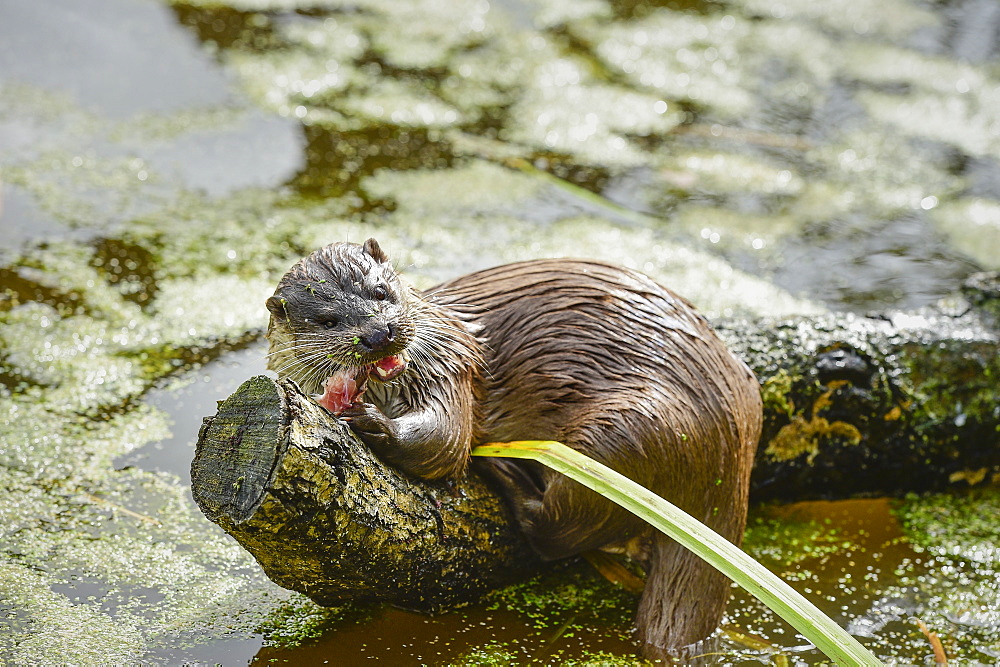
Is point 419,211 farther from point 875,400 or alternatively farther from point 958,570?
point 958,570

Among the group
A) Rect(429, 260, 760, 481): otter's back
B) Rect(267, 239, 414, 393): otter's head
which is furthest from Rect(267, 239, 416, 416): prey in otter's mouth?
Rect(429, 260, 760, 481): otter's back

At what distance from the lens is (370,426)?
1999 mm

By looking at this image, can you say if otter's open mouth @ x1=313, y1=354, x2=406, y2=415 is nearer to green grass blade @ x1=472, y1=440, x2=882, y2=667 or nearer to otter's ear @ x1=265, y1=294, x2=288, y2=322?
otter's ear @ x1=265, y1=294, x2=288, y2=322

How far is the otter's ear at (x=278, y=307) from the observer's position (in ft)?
6.96

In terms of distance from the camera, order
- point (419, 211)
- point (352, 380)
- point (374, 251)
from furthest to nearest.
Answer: point (419, 211) → point (374, 251) → point (352, 380)

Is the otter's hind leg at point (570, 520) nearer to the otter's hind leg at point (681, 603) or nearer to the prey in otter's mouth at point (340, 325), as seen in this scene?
the otter's hind leg at point (681, 603)

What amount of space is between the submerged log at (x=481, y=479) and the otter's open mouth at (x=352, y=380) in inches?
5.8

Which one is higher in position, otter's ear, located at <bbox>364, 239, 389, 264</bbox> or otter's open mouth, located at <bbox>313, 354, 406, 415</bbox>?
otter's ear, located at <bbox>364, 239, 389, 264</bbox>

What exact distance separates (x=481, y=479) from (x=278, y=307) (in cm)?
59

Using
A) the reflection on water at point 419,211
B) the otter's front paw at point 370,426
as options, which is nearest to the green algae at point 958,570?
the reflection on water at point 419,211

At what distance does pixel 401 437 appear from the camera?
2049mm

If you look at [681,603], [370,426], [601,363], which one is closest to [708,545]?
[681,603]

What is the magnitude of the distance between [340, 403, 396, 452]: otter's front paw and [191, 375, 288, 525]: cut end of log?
0.64ft

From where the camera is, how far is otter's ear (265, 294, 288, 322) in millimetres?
2121
